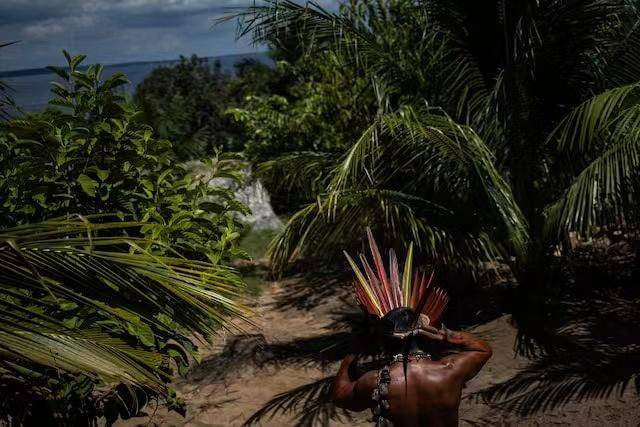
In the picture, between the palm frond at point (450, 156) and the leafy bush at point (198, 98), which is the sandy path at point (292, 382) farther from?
the leafy bush at point (198, 98)

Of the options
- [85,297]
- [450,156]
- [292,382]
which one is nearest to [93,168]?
[85,297]

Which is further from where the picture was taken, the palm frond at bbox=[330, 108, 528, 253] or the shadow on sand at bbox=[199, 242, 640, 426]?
the palm frond at bbox=[330, 108, 528, 253]

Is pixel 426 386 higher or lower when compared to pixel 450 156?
lower

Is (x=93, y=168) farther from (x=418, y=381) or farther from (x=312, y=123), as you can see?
(x=312, y=123)

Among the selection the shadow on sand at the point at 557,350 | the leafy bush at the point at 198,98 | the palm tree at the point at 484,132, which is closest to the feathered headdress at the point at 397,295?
the palm tree at the point at 484,132

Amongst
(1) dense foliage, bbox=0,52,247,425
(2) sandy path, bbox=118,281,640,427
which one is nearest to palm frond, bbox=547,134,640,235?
(2) sandy path, bbox=118,281,640,427

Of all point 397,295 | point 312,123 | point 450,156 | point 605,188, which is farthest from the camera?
point 312,123

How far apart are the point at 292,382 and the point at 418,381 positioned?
3.52 m

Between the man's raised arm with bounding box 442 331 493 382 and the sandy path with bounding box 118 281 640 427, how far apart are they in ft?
6.86

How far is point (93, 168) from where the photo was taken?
3191mm

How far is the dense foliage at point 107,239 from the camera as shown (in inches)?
85.1

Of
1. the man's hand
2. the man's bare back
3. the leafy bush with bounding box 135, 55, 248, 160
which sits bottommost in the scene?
the man's bare back

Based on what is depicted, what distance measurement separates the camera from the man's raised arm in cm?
266

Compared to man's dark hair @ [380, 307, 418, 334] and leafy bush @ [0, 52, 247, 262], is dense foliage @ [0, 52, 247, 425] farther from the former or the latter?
man's dark hair @ [380, 307, 418, 334]
